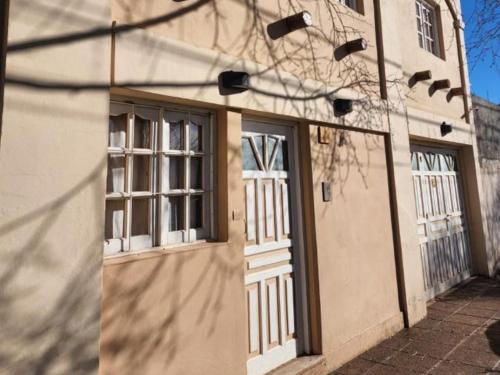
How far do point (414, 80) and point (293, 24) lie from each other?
322 cm

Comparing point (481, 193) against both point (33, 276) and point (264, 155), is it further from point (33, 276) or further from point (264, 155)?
point (33, 276)

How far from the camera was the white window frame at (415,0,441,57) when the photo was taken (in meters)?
6.68

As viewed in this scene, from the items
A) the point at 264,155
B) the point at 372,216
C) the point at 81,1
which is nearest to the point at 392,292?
the point at 372,216

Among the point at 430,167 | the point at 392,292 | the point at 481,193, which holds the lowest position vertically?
the point at 392,292

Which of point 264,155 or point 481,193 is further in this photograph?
point 481,193

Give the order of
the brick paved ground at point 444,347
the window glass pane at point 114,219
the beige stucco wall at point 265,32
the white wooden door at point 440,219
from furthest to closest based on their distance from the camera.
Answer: the white wooden door at point 440,219 < the brick paved ground at point 444,347 < the beige stucco wall at point 265,32 < the window glass pane at point 114,219

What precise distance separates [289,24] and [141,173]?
2184 millimetres

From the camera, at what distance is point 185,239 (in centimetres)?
291

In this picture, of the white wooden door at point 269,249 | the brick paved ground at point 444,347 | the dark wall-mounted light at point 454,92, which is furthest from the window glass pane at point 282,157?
the dark wall-mounted light at point 454,92

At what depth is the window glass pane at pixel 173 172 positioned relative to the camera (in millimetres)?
2848

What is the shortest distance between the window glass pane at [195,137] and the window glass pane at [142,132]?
1.22 ft

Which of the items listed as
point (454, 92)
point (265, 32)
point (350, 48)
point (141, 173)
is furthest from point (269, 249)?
point (454, 92)

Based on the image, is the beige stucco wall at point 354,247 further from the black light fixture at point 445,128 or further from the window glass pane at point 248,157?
the black light fixture at point 445,128

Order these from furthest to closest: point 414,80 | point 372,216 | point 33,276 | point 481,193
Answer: point 481,193, point 414,80, point 372,216, point 33,276
